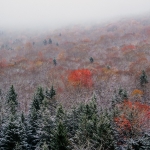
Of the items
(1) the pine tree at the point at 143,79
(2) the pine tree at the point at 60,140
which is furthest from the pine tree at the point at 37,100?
(1) the pine tree at the point at 143,79

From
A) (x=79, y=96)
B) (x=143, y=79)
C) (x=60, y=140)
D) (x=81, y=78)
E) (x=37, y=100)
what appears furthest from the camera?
(x=81, y=78)

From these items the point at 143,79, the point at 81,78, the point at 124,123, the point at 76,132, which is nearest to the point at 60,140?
the point at 76,132

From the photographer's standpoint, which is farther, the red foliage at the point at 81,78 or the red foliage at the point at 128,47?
the red foliage at the point at 128,47

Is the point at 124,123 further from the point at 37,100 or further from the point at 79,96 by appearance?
the point at 79,96

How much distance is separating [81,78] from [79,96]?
35.5ft

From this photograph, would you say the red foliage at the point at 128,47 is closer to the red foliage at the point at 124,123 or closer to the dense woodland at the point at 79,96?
the dense woodland at the point at 79,96

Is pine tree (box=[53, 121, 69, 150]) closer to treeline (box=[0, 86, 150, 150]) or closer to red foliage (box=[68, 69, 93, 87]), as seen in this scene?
treeline (box=[0, 86, 150, 150])

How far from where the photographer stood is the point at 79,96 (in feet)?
209

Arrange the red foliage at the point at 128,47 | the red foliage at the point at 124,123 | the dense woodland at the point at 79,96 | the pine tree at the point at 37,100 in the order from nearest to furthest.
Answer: the dense woodland at the point at 79,96, the red foliage at the point at 124,123, the pine tree at the point at 37,100, the red foliage at the point at 128,47

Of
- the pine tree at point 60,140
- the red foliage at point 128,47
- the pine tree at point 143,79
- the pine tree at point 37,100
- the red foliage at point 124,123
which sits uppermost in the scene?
the red foliage at point 128,47

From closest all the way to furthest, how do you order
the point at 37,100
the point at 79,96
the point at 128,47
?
the point at 37,100
the point at 79,96
the point at 128,47

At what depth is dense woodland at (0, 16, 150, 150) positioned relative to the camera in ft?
93.1

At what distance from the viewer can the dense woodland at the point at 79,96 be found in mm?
28375

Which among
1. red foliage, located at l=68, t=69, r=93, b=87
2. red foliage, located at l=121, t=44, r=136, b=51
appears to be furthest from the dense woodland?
red foliage, located at l=121, t=44, r=136, b=51
